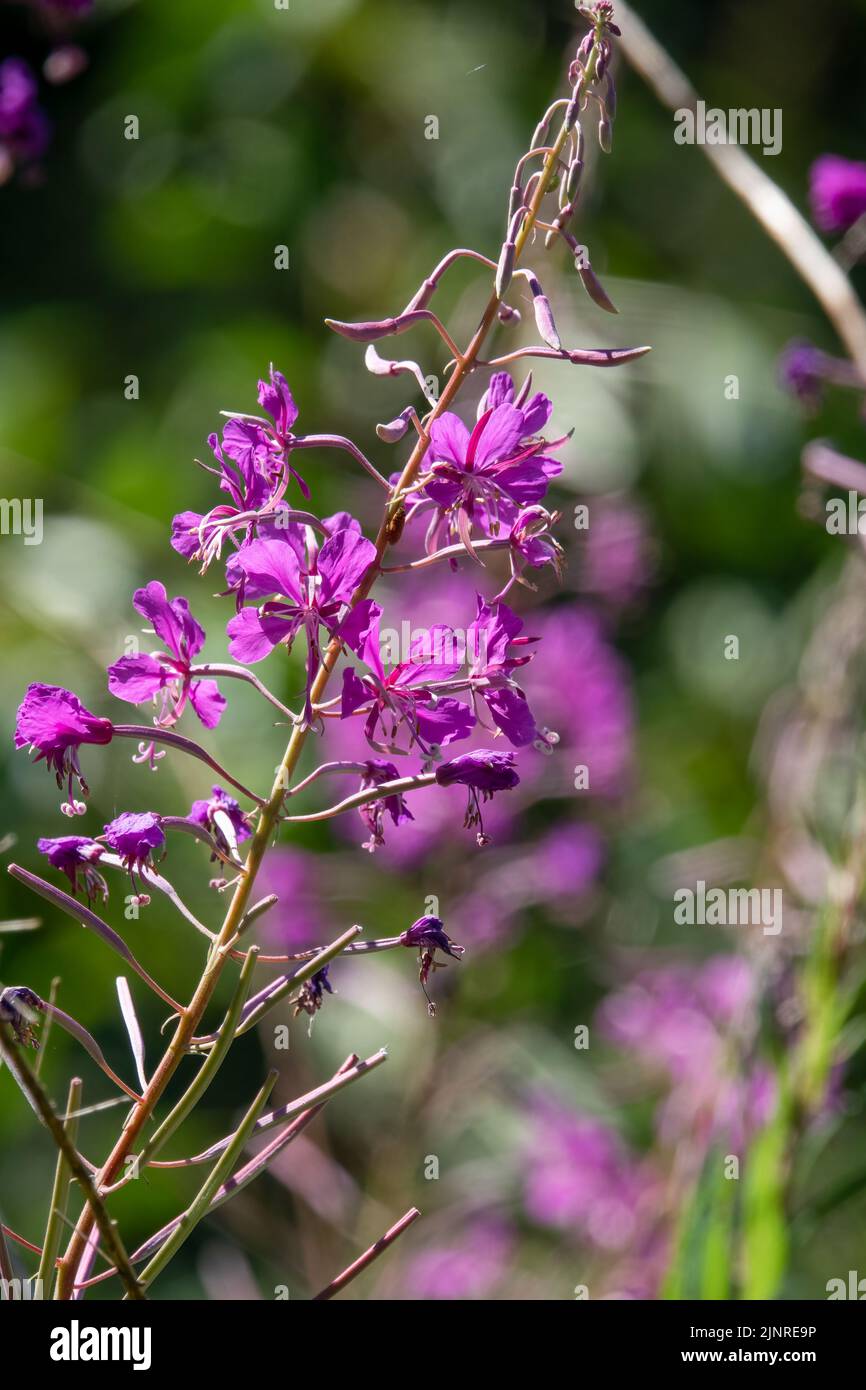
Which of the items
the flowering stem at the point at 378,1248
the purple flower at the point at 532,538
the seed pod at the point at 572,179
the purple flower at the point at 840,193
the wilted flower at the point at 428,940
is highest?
the purple flower at the point at 840,193

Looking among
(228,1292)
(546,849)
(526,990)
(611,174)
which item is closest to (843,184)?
(546,849)

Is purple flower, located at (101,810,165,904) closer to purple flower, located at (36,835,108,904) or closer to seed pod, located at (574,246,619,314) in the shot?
purple flower, located at (36,835,108,904)

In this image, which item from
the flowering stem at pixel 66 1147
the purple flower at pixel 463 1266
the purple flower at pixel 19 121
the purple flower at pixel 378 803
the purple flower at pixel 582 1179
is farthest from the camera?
the purple flower at pixel 463 1266

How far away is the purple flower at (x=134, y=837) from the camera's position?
0.65 metres

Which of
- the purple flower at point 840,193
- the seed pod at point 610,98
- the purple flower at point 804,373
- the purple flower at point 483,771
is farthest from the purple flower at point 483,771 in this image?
the purple flower at point 840,193

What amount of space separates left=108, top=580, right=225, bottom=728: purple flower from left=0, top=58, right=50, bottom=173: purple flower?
0.81 m

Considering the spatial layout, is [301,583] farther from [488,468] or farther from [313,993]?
[313,993]

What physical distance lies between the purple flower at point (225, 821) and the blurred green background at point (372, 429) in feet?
3.83

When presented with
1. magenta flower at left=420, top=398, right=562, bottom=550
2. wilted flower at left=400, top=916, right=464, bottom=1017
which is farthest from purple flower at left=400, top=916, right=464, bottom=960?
magenta flower at left=420, top=398, right=562, bottom=550

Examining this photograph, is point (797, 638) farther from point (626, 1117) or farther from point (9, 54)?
point (9, 54)

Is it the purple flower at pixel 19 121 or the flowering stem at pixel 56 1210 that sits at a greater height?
the purple flower at pixel 19 121

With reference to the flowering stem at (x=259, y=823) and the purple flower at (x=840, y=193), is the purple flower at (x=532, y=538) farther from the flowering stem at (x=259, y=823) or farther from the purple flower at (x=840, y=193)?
the purple flower at (x=840, y=193)

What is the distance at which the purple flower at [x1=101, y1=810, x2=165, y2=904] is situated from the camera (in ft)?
2.12

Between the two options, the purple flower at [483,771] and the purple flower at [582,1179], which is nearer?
the purple flower at [483,771]
